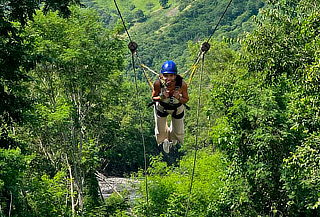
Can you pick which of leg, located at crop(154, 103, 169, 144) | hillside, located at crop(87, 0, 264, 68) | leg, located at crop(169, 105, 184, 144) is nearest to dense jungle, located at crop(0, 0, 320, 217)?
leg, located at crop(154, 103, 169, 144)

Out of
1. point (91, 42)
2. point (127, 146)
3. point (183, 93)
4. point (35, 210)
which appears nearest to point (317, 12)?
point (183, 93)

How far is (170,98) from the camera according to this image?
7.72m

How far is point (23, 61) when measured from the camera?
30.1 ft

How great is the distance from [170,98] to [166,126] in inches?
43.3

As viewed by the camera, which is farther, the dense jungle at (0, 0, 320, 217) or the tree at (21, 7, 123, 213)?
the tree at (21, 7, 123, 213)

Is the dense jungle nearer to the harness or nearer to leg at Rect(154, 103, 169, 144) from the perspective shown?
leg at Rect(154, 103, 169, 144)

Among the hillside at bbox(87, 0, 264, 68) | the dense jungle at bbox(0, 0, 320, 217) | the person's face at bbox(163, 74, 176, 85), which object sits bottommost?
the hillside at bbox(87, 0, 264, 68)

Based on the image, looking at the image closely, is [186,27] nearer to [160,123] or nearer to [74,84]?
[74,84]

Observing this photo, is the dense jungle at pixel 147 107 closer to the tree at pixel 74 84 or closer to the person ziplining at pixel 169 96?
the tree at pixel 74 84

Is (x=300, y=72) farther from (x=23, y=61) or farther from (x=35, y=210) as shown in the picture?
(x=35, y=210)

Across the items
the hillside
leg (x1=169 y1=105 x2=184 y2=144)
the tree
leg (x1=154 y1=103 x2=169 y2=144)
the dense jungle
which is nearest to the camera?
leg (x1=154 y1=103 x2=169 y2=144)

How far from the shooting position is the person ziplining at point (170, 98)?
7.51m

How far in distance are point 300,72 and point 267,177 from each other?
4.43 m

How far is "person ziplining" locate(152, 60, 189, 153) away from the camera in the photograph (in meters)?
7.51
